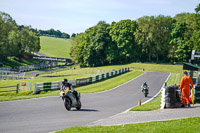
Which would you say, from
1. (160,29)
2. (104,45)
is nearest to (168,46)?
(160,29)

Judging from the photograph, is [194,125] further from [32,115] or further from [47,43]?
[47,43]

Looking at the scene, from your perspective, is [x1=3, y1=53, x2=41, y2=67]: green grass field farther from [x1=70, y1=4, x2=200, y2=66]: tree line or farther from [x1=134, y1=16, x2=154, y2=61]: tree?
[x1=134, y1=16, x2=154, y2=61]: tree

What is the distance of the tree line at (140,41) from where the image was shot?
75.1 m

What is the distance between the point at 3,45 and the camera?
310 feet

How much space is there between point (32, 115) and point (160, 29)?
72679 mm

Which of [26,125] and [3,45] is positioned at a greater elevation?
[3,45]

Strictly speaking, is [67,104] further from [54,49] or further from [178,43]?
[54,49]

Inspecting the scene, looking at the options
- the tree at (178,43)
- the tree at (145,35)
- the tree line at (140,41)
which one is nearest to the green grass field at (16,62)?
the tree line at (140,41)

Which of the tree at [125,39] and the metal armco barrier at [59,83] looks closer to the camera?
the metal armco barrier at [59,83]

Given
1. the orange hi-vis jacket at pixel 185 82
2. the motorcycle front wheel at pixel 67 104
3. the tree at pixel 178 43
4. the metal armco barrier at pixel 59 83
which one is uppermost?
the tree at pixel 178 43

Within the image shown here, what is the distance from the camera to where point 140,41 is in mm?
80250

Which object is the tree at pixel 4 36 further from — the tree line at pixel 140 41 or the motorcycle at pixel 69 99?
the motorcycle at pixel 69 99

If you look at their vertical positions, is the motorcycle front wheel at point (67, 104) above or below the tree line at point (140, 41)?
below

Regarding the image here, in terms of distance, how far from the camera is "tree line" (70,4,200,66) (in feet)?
246
